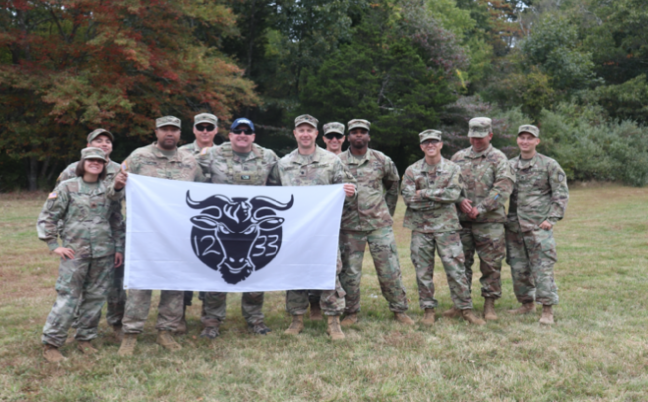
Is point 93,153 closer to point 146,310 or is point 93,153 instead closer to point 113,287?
point 113,287

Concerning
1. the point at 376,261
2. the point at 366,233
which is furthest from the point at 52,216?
the point at 376,261

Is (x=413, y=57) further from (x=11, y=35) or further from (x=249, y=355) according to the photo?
(x=249, y=355)

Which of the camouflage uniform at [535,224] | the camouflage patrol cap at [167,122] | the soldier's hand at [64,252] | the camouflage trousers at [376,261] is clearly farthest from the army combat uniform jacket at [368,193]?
the soldier's hand at [64,252]

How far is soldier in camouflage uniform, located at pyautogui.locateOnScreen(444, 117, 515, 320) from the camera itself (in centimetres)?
637

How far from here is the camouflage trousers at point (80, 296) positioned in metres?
4.99

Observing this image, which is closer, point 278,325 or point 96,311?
point 96,311

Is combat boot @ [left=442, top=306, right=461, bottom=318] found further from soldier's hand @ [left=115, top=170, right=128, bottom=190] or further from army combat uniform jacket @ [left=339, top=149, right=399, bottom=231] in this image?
soldier's hand @ [left=115, top=170, right=128, bottom=190]

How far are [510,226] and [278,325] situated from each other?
9.96 ft

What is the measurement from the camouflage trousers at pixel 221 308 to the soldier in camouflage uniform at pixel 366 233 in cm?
101

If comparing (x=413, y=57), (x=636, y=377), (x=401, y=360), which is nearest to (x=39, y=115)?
(x=413, y=57)

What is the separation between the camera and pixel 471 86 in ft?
127

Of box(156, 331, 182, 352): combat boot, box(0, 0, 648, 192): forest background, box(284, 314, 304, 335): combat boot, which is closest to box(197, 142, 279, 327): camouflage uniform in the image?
box(284, 314, 304, 335): combat boot

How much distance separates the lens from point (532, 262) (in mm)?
6430

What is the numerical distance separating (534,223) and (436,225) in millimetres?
1191
